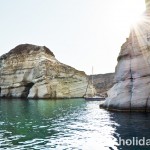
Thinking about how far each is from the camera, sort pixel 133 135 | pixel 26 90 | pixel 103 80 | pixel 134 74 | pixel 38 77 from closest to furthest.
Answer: pixel 133 135, pixel 134 74, pixel 38 77, pixel 26 90, pixel 103 80

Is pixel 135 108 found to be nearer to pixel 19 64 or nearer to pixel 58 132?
pixel 58 132

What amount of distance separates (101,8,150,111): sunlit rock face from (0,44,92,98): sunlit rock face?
56289 mm

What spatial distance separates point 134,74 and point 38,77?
6561 cm

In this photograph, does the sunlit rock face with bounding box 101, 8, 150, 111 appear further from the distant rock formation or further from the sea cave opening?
the distant rock formation

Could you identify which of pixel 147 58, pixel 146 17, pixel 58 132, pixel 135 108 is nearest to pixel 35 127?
pixel 58 132

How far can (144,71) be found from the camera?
4706cm

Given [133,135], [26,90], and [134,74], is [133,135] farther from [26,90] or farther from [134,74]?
[26,90]

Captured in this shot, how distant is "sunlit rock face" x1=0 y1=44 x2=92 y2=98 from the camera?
355 ft

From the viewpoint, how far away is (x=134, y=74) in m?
48.3

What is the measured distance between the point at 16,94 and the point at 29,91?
5.39m

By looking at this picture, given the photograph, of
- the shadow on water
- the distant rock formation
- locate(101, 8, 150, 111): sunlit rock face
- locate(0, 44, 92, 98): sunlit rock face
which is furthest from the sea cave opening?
the shadow on water

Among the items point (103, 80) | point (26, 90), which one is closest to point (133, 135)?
point (26, 90)

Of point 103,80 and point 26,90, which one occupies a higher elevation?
point 103,80

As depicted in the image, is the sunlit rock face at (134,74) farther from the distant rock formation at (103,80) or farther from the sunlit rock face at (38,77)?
the distant rock formation at (103,80)
